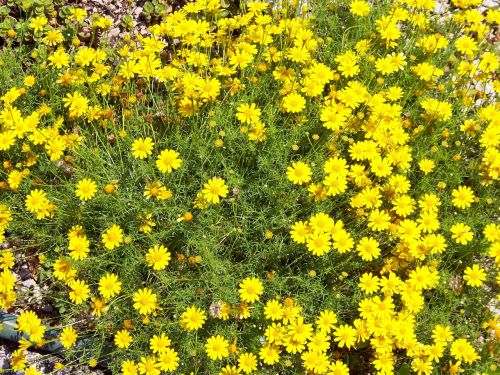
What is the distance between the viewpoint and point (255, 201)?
3.78 m

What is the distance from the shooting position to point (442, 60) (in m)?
4.32

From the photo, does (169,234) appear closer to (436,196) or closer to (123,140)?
(123,140)

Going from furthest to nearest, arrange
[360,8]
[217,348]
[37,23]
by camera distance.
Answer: [360,8] → [37,23] → [217,348]

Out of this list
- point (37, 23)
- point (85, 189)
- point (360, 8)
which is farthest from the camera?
point (360, 8)

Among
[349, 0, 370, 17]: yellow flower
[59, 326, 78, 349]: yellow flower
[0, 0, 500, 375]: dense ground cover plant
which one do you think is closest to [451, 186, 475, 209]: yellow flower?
[0, 0, 500, 375]: dense ground cover plant

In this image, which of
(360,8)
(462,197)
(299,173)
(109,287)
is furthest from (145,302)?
A: (360,8)

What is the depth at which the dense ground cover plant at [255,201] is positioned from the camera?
11.0 feet

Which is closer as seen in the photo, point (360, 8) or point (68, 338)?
point (68, 338)

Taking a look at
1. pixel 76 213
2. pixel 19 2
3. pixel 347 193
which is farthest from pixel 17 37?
pixel 347 193

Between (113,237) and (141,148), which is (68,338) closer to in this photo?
(113,237)

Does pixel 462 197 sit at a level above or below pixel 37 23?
below

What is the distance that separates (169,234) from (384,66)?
6.34 feet

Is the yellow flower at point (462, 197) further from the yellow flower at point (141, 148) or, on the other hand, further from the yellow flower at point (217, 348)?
the yellow flower at point (141, 148)

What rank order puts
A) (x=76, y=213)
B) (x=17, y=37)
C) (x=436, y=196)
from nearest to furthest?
(x=76, y=213) → (x=436, y=196) → (x=17, y=37)
